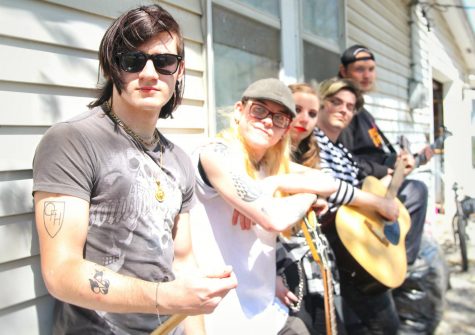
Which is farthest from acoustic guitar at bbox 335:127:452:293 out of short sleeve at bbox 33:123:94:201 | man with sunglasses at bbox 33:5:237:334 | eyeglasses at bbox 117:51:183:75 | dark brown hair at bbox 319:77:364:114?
short sleeve at bbox 33:123:94:201

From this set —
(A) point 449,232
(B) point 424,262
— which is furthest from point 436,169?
(B) point 424,262

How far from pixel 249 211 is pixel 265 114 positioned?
1.40ft

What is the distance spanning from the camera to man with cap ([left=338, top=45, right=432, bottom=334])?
3252mm

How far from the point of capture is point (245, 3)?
3135mm

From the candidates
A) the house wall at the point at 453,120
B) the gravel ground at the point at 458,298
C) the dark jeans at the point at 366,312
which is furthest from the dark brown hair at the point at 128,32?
the house wall at the point at 453,120

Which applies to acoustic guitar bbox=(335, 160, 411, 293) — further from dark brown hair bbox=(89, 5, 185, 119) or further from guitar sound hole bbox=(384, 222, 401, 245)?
dark brown hair bbox=(89, 5, 185, 119)

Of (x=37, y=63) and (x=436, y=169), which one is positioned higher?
(x=37, y=63)

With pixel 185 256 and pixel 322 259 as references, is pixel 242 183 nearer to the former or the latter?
pixel 185 256

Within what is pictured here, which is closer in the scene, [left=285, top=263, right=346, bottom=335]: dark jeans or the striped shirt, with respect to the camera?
[left=285, top=263, right=346, bottom=335]: dark jeans

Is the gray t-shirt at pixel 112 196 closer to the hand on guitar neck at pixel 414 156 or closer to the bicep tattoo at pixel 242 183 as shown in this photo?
the bicep tattoo at pixel 242 183

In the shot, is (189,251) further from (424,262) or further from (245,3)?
(424,262)

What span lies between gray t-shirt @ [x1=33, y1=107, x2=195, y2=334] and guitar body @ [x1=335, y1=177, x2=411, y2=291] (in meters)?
1.48

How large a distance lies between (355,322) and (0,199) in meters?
2.28

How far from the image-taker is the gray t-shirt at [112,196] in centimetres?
125
